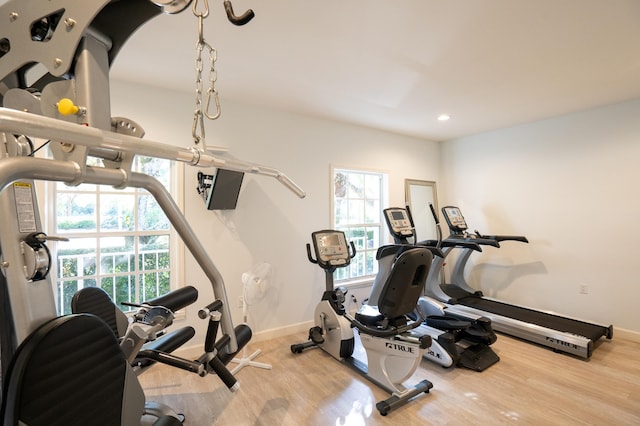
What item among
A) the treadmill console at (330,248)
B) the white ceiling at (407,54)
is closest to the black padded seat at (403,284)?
the treadmill console at (330,248)

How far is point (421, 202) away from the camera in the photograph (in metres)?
4.93

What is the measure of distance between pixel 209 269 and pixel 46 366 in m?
0.66

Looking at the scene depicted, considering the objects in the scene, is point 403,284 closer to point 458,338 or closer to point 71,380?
point 458,338

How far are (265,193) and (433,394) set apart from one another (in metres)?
2.46

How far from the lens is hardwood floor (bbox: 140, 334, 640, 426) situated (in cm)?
205

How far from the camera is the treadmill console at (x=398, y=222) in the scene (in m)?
3.47

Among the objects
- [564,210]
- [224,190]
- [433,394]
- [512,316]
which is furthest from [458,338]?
[224,190]

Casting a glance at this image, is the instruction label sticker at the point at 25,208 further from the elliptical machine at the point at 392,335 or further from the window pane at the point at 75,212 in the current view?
the window pane at the point at 75,212

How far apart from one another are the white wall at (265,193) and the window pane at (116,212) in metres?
0.51

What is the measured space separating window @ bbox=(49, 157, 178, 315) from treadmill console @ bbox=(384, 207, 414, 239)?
2.32 metres

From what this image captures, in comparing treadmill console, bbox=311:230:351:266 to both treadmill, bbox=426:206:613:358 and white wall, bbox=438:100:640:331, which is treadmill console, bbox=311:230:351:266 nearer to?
treadmill, bbox=426:206:613:358

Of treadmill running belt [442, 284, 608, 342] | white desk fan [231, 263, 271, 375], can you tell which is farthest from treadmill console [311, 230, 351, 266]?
treadmill running belt [442, 284, 608, 342]

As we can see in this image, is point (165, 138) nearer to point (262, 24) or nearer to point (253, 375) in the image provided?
point (262, 24)

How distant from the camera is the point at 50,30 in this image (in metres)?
0.89
